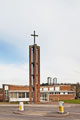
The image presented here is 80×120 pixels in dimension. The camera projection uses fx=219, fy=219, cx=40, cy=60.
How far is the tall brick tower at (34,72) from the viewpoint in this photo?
42219 mm

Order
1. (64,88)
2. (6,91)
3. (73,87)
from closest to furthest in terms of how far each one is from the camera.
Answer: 1. (6,91)
2. (64,88)
3. (73,87)

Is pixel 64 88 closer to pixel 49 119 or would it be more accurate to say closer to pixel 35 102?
pixel 35 102

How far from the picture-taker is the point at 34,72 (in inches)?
1667

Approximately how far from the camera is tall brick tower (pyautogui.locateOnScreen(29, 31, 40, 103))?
139 ft

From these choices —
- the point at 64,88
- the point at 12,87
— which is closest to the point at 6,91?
the point at 12,87

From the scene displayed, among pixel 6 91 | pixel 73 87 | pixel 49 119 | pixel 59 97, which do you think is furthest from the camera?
pixel 73 87

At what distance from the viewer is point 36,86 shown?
42344 mm

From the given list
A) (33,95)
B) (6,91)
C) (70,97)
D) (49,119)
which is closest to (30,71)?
(33,95)

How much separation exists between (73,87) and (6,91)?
42817mm

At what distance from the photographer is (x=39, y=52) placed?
43.4 metres

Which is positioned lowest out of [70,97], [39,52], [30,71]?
[70,97]

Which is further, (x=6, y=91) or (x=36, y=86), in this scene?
(x=6, y=91)

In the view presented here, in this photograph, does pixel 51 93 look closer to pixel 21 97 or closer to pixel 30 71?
pixel 21 97

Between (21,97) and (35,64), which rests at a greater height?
(35,64)
